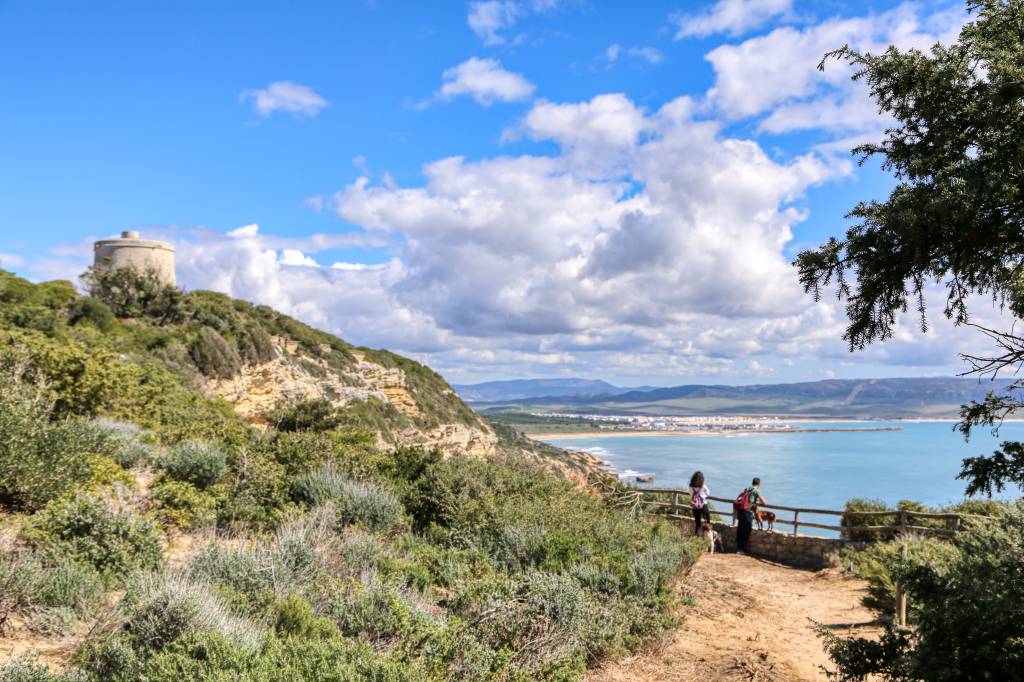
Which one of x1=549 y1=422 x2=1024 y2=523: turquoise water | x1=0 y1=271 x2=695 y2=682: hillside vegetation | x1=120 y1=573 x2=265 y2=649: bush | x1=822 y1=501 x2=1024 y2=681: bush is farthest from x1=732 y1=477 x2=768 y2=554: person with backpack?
x1=549 y1=422 x2=1024 y2=523: turquoise water

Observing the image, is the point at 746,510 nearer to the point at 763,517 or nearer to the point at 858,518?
the point at 763,517

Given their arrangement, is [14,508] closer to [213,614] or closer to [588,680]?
[213,614]

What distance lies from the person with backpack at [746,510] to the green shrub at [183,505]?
10.9m

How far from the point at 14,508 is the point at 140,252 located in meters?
38.8

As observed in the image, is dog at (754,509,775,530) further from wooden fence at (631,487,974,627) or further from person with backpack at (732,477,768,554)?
person with backpack at (732,477,768,554)

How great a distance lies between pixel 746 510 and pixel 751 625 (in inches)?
233

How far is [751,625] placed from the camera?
8.98 metres

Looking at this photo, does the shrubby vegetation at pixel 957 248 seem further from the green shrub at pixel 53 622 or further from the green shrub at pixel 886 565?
the green shrub at pixel 53 622

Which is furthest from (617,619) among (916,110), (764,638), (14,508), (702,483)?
(702,483)

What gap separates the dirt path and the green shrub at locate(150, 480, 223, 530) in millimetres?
4869

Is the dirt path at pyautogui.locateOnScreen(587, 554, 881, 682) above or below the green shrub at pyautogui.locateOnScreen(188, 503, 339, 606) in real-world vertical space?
below

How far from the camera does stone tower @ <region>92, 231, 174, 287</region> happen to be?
3984 cm

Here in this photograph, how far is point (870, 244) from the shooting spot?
215 inches

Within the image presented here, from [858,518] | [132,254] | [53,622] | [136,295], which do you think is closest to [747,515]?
[858,518]
